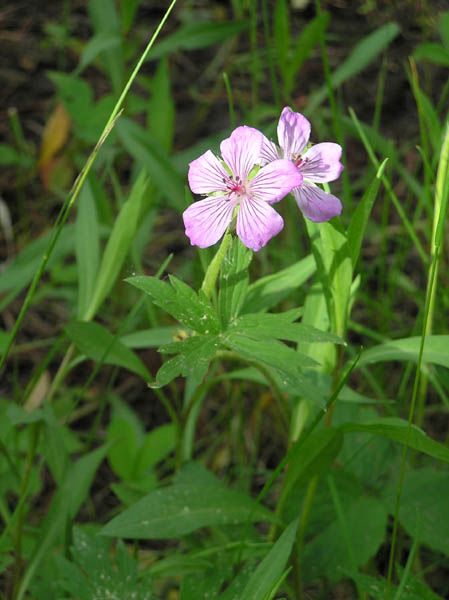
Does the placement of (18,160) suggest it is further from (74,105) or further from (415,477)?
(415,477)

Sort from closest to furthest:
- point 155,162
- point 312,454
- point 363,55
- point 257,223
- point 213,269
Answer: point 257,223, point 213,269, point 312,454, point 155,162, point 363,55

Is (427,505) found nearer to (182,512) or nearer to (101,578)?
(182,512)

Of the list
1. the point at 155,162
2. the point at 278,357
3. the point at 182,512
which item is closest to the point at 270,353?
the point at 278,357

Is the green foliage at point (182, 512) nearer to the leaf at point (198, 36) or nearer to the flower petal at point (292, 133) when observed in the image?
the flower petal at point (292, 133)

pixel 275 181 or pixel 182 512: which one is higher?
pixel 275 181

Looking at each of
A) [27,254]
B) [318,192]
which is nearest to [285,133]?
[318,192]

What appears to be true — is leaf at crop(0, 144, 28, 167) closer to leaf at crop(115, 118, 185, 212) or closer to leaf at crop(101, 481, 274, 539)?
leaf at crop(115, 118, 185, 212)

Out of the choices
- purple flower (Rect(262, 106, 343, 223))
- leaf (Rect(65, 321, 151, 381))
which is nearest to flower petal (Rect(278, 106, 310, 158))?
purple flower (Rect(262, 106, 343, 223))
